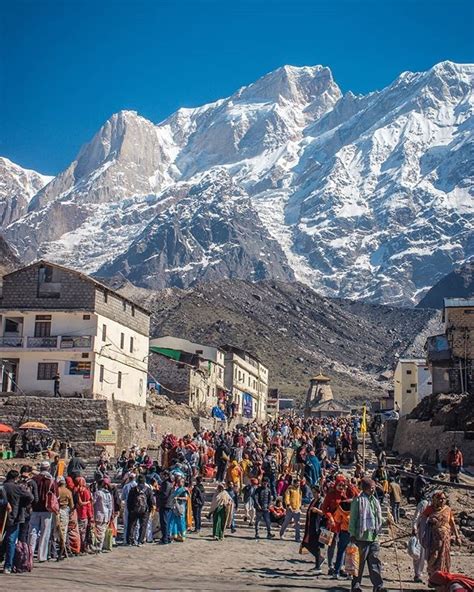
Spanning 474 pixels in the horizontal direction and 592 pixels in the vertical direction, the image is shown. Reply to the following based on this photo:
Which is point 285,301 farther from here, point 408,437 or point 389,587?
point 389,587

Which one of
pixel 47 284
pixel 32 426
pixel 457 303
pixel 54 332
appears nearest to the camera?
pixel 32 426

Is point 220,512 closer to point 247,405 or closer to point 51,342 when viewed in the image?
point 51,342

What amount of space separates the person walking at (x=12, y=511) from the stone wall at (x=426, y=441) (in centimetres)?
2394

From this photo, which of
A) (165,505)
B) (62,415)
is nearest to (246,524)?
(165,505)

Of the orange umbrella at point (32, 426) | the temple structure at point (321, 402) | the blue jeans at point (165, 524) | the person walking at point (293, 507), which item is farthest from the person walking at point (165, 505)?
the temple structure at point (321, 402)

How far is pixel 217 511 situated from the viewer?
20.3 m

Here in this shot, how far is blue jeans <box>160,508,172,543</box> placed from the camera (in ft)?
62.3

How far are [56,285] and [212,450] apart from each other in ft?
47.2

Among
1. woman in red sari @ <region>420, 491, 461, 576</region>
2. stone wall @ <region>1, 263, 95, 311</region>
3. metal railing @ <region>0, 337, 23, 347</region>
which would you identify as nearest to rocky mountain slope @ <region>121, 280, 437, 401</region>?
stone wall @ <region>1, 263, 95, 311</region>

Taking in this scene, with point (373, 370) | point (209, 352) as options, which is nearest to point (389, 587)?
point (209, 352)

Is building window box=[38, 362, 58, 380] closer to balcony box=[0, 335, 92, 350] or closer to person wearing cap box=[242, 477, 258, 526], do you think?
balcony box=[0, 335, 92, 350]

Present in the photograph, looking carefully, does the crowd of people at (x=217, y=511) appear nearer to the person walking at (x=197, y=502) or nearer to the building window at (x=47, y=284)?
the person walking at (x=197, y=502)

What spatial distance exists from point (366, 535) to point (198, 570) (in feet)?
12.2

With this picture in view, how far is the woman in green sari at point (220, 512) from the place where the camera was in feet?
65.8
